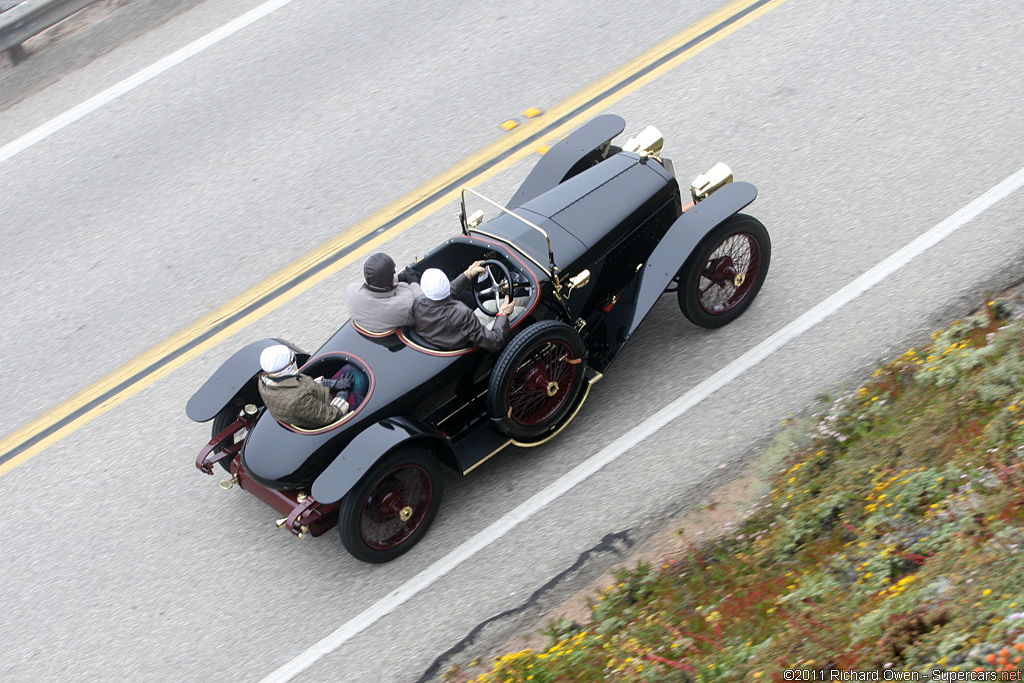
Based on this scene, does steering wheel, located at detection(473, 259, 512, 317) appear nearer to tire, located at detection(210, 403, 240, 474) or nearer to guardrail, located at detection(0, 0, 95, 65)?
tire, located at detection(210, 403, 240, 474)

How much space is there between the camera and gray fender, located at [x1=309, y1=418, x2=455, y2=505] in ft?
19.3

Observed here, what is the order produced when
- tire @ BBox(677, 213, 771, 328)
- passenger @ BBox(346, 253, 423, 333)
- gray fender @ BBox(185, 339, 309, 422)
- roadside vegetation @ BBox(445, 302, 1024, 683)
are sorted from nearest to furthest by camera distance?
roadside vegetation @ BBox(445, 302, 1024, 683), passenger @ BBox(346, 253, 423, 333), gray fender @ BBox(185, 339, 309, 422), tire @ BBox(677, 213, 771, 328)

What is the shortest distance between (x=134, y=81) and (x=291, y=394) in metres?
6.25

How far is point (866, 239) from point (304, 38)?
6.43 m

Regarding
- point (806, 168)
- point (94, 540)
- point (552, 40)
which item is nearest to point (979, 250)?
point (806, 168)

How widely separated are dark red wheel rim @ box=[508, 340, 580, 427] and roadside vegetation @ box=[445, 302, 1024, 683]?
1339 millimetres

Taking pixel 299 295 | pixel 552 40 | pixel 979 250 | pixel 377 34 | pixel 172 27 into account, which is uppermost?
pixel 172 27

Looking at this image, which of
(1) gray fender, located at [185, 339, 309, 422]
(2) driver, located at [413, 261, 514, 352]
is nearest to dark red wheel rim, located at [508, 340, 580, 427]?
(2) driver, located at [413, 261, 514, 352]

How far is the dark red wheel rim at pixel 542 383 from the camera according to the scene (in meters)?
6.44

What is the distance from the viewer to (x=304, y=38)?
34.8 ft

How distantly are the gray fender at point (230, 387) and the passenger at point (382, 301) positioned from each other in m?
0.81

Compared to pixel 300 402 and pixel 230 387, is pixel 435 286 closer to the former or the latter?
pixel 300 402

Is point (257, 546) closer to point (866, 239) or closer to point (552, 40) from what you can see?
point (866, 239)

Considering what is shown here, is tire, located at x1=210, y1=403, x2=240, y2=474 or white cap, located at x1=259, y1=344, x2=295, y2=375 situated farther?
tire, located at x1=210, y1=403, x2=240, y2=474
